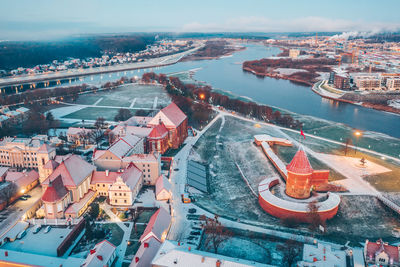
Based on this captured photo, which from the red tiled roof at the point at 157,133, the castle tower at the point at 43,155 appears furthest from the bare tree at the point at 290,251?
the castle tower at the point at 43,155

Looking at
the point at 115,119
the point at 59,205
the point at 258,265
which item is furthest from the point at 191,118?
the point at 258,265

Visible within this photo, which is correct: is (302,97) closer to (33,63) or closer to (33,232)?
(33,232)

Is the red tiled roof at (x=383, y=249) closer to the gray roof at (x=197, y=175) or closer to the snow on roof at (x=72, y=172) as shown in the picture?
the gray roof at (x=197, y=175)

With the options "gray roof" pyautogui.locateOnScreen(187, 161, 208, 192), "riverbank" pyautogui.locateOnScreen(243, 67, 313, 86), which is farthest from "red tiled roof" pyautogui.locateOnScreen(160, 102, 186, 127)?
"riverbank" pyautogui.locateOnScreen(243, 67, 313, 86)

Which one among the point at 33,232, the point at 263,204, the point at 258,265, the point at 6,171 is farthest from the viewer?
the point at 6,171

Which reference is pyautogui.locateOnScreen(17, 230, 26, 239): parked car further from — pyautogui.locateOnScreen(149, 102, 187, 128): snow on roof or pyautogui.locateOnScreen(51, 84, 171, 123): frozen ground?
pyautogui.locateOnScreen(51, 84, 171, 123): frozen ground

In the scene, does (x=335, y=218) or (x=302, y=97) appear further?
(x=302, y=97)
